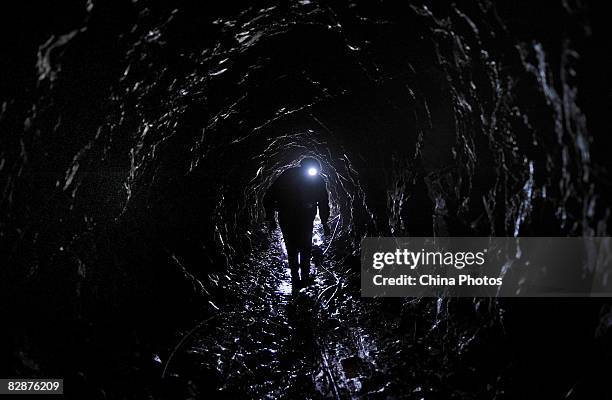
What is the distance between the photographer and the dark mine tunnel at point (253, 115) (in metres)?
2.28

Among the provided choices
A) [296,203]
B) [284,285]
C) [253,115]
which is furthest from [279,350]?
[253,115]

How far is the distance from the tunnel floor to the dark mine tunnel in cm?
3

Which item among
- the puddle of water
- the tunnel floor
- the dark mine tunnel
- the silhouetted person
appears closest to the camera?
the dark mine tunnel

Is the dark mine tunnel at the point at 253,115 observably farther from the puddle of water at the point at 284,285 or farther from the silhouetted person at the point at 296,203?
the silhouetted person at the point at 296,203

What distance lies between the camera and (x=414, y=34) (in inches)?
136

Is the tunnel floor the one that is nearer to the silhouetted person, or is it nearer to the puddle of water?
the puddle of water

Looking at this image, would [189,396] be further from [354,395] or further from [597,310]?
[597,310]

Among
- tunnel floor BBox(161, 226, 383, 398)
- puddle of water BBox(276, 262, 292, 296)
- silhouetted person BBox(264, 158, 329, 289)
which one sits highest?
silhouetted person BBox(264, 158, 329, 289)

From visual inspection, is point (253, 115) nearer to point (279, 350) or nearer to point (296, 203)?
point (296, 203)

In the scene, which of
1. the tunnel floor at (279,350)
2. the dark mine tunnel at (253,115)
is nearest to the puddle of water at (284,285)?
the tunnel floor at (279,350)

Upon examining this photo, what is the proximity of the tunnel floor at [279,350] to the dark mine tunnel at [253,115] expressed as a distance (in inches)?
1.2

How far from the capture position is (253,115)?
629cm

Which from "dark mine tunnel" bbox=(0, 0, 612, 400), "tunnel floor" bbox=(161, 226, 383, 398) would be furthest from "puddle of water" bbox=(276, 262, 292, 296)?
"dark mine tunnel" bbox=(0, 0, 612, 400)

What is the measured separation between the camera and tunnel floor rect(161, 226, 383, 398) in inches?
141
